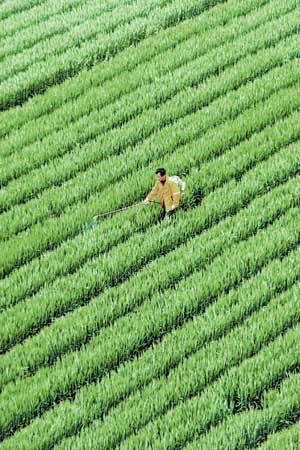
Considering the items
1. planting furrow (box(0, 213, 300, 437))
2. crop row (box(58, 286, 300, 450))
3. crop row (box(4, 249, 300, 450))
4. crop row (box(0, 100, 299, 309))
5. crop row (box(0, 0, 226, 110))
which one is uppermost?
crop row (box(0, 0, 226, 110))

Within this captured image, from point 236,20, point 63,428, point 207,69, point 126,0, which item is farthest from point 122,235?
point 126,0

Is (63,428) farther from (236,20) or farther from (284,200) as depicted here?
(236,20)

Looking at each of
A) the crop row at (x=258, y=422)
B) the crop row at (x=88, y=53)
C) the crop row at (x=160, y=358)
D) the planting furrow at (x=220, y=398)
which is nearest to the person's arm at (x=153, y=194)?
the crop row at (x=160, y=358)

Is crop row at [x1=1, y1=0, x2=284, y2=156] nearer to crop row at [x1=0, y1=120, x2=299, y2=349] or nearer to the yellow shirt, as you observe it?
the yellow shirt

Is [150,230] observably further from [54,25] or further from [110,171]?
[54,25]

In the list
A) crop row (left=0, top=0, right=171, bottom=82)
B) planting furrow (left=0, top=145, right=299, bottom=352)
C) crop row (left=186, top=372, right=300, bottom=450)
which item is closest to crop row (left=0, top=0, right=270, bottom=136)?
crop row (left=0, top=0, right=171, bottom=82)
